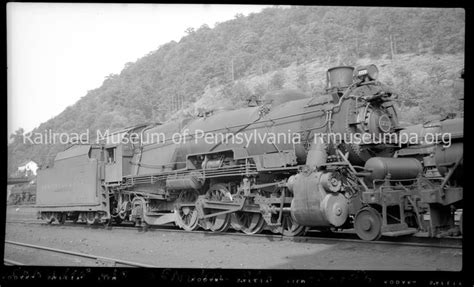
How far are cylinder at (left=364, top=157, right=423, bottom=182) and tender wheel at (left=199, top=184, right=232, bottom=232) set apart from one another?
11.0 ft

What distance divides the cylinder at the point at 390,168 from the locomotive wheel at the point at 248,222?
2668 millimetres

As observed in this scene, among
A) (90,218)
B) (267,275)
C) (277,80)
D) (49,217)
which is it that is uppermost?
(277,80)

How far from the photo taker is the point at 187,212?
11070mm

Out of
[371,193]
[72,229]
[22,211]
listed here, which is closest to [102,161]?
[72,229]

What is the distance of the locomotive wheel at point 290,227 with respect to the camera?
881 centimetres

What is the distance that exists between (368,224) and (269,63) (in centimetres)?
962

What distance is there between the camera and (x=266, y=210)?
29.4 feet

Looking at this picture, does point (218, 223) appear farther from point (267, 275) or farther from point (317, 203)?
point (267, 275)

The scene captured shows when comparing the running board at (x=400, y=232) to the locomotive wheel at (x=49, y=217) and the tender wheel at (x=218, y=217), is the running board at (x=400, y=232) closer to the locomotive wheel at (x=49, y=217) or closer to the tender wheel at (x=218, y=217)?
the tender wheel at (x=218, y=217)

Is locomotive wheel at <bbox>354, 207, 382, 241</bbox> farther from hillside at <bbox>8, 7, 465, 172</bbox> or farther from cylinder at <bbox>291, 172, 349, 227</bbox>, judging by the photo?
hillside at <bbox>8, 7, 465, 172</bbox>

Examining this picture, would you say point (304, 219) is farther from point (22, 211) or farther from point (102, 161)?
point (22, 211)

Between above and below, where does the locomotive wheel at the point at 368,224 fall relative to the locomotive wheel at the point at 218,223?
→ above

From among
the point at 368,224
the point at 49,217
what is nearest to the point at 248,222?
the point at 368,224

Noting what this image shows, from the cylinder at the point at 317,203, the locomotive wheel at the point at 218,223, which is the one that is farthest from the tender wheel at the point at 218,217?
the cylinder at the point at 317,203
